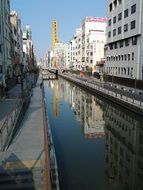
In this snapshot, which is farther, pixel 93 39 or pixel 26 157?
pixel 93 39

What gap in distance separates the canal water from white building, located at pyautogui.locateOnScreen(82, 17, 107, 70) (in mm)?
72768

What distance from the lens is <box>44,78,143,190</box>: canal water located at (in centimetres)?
1739

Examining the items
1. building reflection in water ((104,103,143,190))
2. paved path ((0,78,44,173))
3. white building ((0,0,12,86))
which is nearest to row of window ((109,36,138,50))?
building reflection in water ((104,103,143,190))

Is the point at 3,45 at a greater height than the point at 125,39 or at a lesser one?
lesser

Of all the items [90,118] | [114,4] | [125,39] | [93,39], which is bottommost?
[90,118]

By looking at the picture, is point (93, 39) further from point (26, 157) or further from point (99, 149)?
point (26, 157)

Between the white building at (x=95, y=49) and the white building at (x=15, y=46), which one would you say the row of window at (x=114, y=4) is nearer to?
the white building at (x=15, y=46)

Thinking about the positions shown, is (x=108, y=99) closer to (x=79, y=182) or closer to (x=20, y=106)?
(x=20, y=106)

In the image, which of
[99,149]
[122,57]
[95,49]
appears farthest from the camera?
[95,49]

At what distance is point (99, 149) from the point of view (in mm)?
24062

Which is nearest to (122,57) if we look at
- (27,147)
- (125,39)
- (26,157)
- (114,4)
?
(125,39)

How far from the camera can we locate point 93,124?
34719 mm

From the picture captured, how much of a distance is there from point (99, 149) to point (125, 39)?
4598 cm

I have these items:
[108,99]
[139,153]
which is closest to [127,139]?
[139,153]
